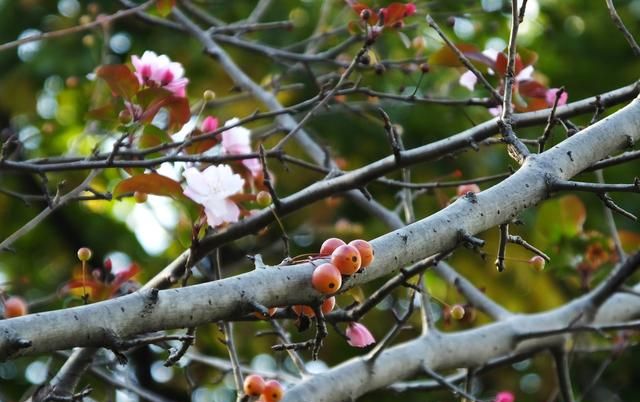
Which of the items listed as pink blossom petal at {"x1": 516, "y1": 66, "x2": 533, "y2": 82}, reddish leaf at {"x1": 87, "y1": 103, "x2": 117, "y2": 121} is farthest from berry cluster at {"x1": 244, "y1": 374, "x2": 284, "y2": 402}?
pink blossom petal at {"x1": 516, "y1": 66, "x2": 533, "y2": 82}

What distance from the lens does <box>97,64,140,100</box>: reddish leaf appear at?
2.10 m

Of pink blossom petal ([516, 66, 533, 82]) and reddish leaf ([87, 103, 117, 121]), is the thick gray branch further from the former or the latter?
reddish leaf ([87, 103, 117, 121])

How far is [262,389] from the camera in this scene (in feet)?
5.82

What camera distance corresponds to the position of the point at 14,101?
15.9 feet

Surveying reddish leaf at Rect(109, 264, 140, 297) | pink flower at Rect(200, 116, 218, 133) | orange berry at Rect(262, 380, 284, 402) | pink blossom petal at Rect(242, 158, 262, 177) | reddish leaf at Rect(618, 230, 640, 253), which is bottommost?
reddish leaf at Rect(618, 230, 640, 253)

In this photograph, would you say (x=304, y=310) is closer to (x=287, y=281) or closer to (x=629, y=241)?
(x=287, y=281)

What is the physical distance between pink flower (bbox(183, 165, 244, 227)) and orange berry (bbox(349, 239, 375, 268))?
2.05 feet

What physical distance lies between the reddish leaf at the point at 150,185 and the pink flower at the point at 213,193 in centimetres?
3

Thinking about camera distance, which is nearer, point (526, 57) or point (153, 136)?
point (153, 136)

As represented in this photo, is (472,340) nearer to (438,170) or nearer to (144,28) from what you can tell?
(438,170)

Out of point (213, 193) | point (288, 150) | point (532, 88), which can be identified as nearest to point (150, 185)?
point (213, 193)

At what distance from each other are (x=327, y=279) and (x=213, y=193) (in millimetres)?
686

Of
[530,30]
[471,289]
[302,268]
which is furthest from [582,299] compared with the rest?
[530,30]

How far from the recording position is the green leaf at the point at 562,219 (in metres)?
3.22
